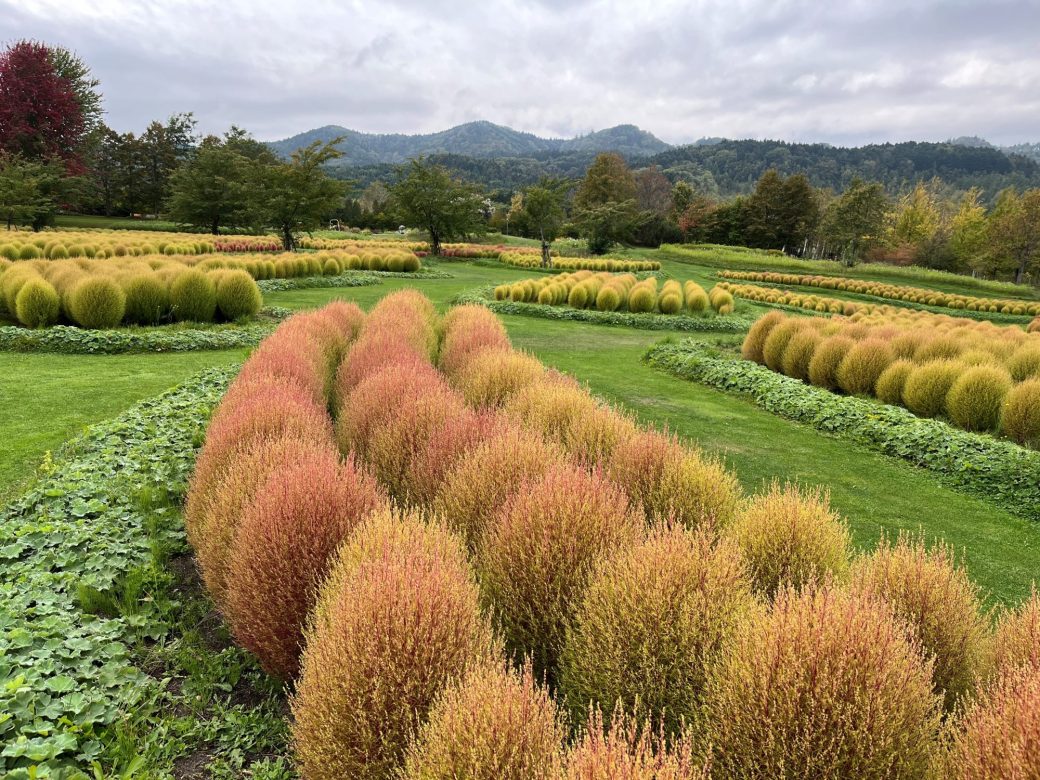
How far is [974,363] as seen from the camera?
10094mm

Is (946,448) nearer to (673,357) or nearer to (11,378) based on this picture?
(673,357)

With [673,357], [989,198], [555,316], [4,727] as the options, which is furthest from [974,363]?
[989,198]

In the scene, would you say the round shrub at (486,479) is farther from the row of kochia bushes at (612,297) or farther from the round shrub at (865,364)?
the row of kochia bushes at (612,297)

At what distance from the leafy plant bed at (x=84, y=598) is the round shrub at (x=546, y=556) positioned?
1.86 m

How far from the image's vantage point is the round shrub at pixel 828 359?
11.8 m

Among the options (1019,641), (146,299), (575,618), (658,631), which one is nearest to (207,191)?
(146,299)

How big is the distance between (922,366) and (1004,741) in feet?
33.9

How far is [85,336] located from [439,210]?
28.3 metres

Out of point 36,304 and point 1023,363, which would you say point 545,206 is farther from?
point 1023,363

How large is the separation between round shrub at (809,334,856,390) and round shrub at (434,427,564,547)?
33.3 ft

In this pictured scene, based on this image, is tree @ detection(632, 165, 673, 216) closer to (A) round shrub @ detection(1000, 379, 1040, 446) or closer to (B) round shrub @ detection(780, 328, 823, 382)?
(B) round shrub @ detection(780, 328, 823, 382)

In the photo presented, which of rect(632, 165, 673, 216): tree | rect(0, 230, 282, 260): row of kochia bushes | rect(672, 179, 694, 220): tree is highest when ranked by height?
rect(632, 165, 673, 216): tree

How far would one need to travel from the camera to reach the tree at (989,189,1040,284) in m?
44.1

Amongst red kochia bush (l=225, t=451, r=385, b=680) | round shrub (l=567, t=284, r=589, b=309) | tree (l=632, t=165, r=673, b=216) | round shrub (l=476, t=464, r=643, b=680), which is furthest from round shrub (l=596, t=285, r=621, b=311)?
tree (l=632, t=165, r=673, b=216)
